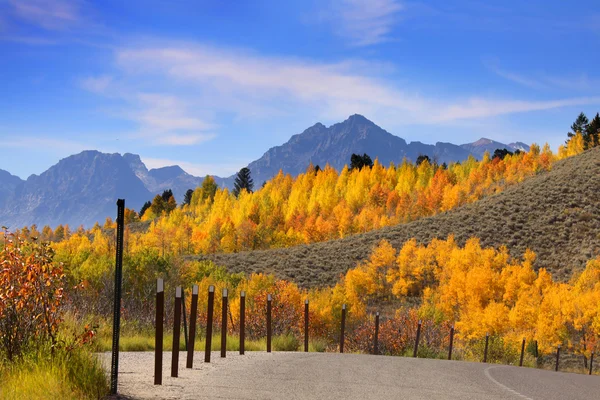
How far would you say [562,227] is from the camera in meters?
85.0

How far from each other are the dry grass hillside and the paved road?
6415cm

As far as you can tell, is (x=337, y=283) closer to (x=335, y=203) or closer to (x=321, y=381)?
(x=321, y=381)

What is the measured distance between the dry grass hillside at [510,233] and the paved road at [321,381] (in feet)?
210

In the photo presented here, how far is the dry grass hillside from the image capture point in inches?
3152

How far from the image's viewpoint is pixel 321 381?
10156mm

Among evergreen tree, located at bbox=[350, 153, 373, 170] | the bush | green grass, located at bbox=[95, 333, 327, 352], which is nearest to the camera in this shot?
green grass, located at bbox=[95, 333, 327, 352]

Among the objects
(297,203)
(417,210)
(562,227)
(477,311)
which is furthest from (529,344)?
(297,203)

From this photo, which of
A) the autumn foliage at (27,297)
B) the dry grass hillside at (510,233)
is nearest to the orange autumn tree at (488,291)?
the dry grass hillside at (510,233)

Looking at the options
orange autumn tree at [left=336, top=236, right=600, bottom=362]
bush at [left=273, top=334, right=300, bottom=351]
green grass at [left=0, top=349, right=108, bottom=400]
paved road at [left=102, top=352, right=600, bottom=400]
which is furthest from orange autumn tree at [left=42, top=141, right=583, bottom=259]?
green grass at [left=0, top=349, right=108, bottom=400]

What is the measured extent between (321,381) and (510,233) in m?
80.0

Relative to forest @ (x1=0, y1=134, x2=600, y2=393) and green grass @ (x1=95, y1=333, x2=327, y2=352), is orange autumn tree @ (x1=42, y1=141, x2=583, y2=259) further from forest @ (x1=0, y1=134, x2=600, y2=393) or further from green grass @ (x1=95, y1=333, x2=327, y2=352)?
green grass @ (x1=95, y1=333, x2=327, y2=352)

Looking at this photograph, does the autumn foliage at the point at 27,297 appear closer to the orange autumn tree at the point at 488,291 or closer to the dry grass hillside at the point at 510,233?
the orange autumn tree at the point at 488,291

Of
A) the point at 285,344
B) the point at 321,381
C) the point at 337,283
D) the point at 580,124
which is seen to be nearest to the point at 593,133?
the point at 580,124

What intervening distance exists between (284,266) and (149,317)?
67.9 meters
